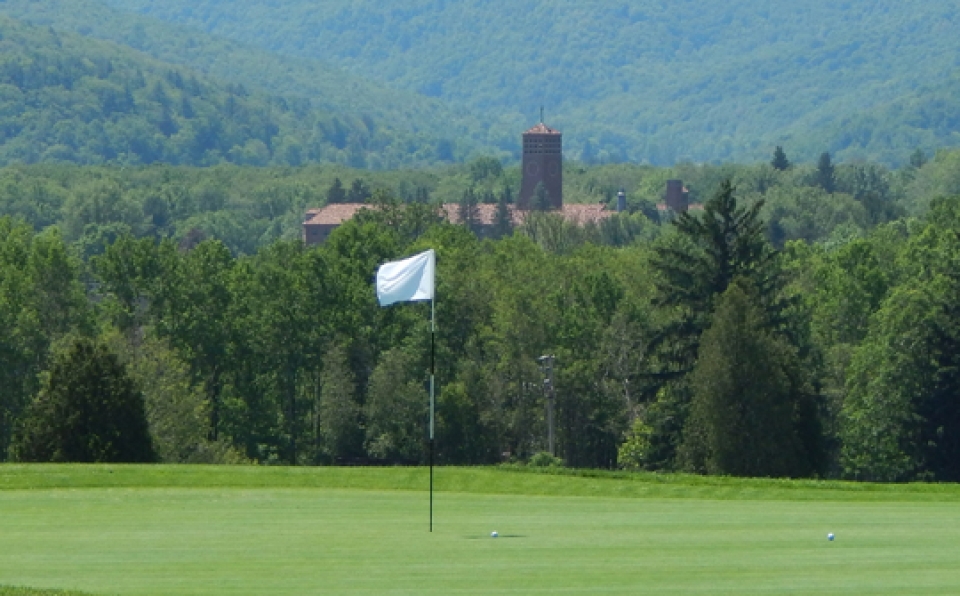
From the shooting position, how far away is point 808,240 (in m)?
172

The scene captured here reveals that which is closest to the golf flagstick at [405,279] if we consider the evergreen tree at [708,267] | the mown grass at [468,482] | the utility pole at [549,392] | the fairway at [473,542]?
the fairway at [473,542]

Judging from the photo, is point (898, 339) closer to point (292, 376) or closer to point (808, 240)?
point (292, 376)

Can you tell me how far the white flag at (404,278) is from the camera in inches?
1009

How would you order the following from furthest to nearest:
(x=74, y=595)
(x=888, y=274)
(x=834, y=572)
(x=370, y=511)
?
1. (x=888, y=274)
2. (x=370, y=511)
3. (x=834, y=572)
4. (x=74, y=595)

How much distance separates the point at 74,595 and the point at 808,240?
157954 mm

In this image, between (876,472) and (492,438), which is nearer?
(876,472)

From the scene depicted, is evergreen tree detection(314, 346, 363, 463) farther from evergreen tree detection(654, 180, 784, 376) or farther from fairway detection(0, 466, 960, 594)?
fairway detection(0, 466, 960, 594)

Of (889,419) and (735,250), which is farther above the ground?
(735,250)

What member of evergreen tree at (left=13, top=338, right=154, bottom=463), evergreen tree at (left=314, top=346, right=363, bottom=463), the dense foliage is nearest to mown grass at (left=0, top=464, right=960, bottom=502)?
evergreen tree at (left=13, top=338, right=154, bottom=463)

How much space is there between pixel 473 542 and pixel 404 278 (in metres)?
5.17

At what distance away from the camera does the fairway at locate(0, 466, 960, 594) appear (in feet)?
62.0

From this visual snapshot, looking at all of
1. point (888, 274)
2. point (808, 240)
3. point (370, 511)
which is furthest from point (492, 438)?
point (808, 240)

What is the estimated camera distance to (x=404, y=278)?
25.9 meters

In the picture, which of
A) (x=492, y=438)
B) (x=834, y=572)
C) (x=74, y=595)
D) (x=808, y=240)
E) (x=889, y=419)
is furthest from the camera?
(x=808, y=240)
